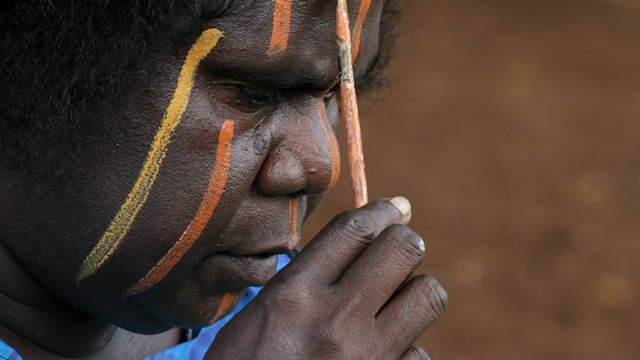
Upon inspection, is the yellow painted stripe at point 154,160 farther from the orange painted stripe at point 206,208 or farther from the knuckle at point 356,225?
the knuckle at point 356,225

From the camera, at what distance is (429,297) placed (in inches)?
66.3

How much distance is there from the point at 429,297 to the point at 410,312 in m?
0.04

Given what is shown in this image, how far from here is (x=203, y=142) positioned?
1.73 meters

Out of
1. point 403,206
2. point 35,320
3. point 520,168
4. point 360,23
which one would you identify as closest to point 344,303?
point 403,206

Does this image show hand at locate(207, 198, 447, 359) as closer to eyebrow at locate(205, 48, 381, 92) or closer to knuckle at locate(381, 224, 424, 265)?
knuckle at locate(381, 224, 424, 265)

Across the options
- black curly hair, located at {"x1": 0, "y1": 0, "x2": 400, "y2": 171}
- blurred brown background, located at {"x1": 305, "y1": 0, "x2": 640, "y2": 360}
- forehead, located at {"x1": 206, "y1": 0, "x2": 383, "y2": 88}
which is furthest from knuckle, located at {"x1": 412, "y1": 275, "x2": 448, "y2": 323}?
blurred brown background, located at {"x1": 305, "y1": 0, "x2": 640, "y2": 360}

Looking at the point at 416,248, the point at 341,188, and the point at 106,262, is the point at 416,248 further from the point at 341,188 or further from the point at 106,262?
the point at 341,188

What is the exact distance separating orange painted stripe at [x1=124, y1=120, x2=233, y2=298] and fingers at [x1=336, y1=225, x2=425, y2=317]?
0.77ft

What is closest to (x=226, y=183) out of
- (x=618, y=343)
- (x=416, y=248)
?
(x=416, y=248)

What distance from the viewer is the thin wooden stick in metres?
1.67

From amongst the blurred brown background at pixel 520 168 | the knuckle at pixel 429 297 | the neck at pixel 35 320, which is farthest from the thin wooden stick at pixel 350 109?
the blurred brown background at pixel 520 168

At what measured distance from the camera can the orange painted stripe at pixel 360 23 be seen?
6.11ft

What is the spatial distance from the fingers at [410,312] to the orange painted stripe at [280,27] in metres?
0.39

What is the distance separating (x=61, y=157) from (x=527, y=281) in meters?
3.11
